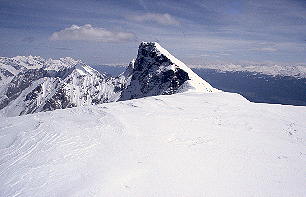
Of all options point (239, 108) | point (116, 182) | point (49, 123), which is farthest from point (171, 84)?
point (116, 182)

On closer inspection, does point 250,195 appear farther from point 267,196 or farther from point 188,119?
point 188,119

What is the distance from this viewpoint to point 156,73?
150m

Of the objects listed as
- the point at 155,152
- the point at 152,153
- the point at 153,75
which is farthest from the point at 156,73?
the point at 152,153

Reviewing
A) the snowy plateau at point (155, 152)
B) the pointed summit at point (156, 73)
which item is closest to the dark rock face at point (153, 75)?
the pointed summit at point (156, 73)

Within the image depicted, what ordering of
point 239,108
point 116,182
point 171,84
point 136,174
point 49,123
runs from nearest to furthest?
point 116,182 < point 136,174 < point 49,123 < point 239,108 < point 171,84

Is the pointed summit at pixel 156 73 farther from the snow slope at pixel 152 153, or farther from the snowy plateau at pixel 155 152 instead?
the snow slope at pixel 152 153

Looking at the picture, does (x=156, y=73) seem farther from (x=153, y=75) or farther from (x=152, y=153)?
(x=152, y=153)

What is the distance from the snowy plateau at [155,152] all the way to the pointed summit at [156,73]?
9520 centimetres

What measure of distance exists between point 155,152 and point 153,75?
137 m

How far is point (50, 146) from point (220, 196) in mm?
10872

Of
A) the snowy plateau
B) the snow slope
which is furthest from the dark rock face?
the snow slope

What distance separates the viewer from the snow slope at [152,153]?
12609mm

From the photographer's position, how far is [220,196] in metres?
11.8

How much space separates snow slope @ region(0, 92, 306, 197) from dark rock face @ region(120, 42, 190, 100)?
97.5 m
